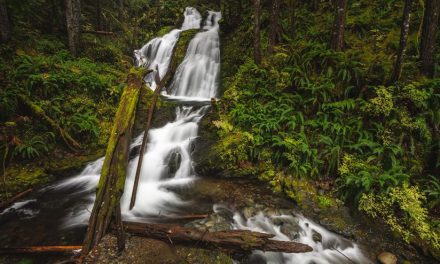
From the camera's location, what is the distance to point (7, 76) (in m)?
7.20

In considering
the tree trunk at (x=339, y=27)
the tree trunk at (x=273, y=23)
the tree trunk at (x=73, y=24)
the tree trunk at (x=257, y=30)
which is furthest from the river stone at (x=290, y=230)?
the tree trunk at (x=73, y=24)

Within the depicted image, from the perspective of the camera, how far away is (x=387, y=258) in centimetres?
479

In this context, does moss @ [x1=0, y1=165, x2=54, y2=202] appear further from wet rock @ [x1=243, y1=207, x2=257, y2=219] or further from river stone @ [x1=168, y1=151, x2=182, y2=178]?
wet rock @ [x1=243, y1=207, x2=257, y2=219]

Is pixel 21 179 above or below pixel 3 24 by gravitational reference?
below

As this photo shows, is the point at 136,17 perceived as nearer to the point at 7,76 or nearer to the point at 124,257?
the point at 7,76

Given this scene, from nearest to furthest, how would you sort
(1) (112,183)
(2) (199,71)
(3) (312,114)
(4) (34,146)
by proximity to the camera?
(1) (112,183)
(4) (34,146)
(3) (312,114)
(2) (199,71)

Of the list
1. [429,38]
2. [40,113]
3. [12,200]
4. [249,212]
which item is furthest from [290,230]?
[40,113]

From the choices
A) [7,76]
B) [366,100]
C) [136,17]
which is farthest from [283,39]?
[136,17]

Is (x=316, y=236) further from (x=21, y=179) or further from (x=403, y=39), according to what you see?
(x=21, y=179)

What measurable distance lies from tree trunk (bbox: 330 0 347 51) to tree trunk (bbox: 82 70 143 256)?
6.79 m

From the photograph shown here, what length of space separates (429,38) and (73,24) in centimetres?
1238

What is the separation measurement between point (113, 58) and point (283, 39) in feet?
26.6

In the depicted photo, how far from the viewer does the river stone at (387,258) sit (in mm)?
4742

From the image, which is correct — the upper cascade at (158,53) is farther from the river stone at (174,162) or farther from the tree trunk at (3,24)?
the river stone at (174,162)
